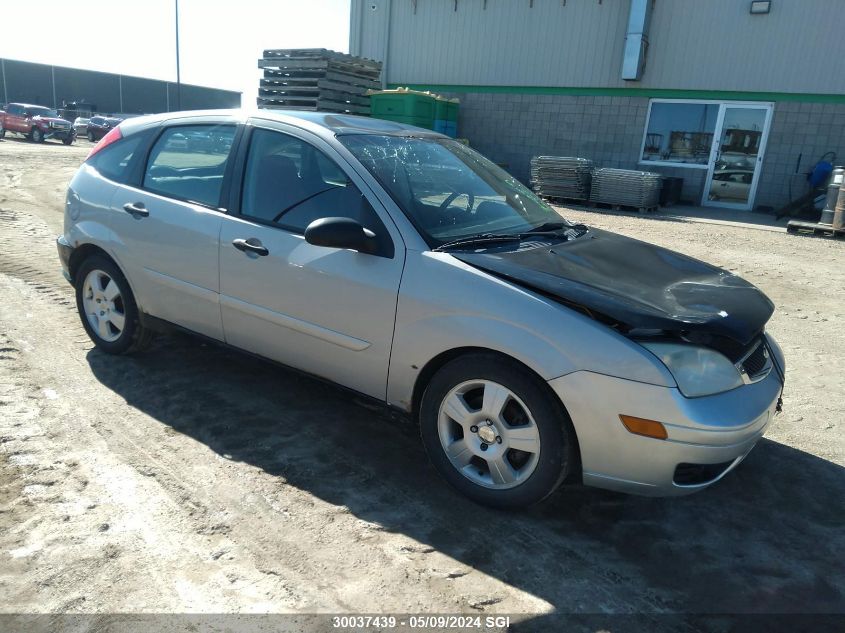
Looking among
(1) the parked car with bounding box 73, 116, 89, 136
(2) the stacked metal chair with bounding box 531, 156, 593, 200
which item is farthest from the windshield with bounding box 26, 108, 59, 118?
(2) the stacked metal chair with bounding box 531, 156, 593, 200

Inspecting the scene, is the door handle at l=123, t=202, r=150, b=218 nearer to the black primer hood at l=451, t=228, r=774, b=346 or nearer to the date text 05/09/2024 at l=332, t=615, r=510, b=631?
the black primer hood at l=451, t=228, r=774, b=346

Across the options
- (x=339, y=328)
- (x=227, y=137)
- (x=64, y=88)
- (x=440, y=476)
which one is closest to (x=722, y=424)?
(x=440, y=476)

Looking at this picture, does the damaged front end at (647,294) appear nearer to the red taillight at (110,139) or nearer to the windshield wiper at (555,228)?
the windshield wiper at (555,228)

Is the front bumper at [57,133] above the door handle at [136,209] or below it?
below

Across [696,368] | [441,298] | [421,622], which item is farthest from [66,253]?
[696,368]

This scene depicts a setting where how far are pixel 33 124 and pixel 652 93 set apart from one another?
28704mm

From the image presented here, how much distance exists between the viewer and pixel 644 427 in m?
2.56

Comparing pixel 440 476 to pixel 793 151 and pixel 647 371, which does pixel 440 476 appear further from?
pixel 793 151

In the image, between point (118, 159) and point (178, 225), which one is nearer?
point (178, 225)

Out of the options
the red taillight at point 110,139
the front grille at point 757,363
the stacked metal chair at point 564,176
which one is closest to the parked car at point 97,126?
the stacked metal chair at point 564,176

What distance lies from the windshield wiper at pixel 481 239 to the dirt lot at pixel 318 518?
114 cm

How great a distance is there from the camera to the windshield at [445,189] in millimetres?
3273

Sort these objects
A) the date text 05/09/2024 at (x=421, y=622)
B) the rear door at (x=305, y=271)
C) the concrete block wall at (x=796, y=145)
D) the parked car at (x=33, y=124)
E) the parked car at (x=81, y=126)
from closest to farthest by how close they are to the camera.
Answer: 1. the date text 05/09/2024 at (x=421, y=622)
2. the rear door at (x=305, y=271)
3. the concrete block wall at (x=796, y=145)
4. the parked car at (x=33, y=124)
5. the parked car at (x=81, y=126)

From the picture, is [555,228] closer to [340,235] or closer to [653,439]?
[340,235]
